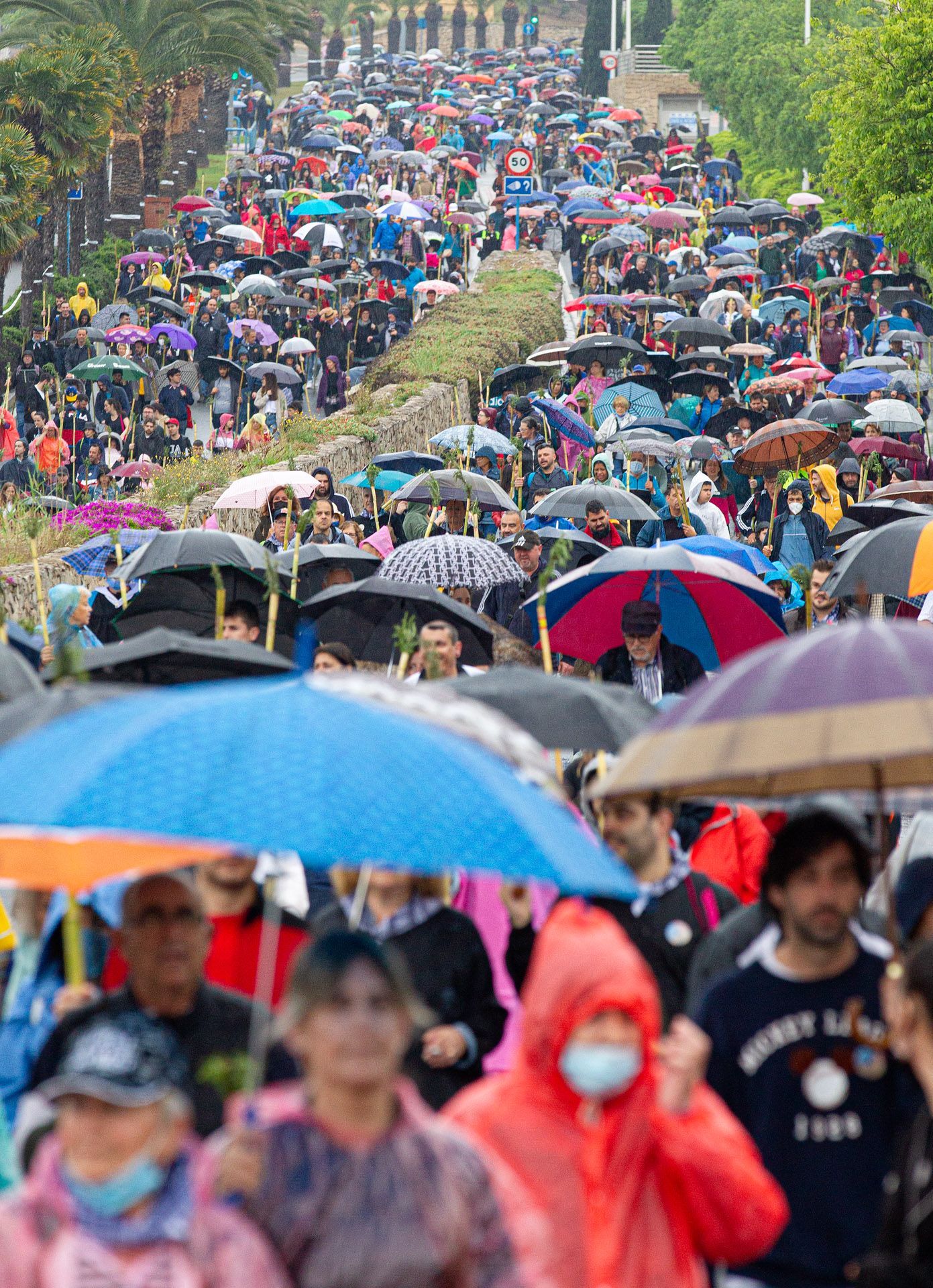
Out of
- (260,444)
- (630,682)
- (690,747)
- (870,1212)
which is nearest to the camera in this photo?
(870,1212)

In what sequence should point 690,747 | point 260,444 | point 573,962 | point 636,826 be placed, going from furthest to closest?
point 260,444 → point 636,826 → point 690,747 → point 573,962

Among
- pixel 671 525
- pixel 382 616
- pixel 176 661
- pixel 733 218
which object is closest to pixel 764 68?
pixel 733 218

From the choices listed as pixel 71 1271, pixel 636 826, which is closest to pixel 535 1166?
pixel 71 1271

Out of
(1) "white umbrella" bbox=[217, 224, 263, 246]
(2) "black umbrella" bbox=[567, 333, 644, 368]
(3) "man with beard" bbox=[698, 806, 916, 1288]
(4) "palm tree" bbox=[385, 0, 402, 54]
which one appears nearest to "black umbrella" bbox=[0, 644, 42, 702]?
(3) "man with beard" bbox=[698, 806, 916, 1288]

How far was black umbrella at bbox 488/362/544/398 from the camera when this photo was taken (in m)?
22.5

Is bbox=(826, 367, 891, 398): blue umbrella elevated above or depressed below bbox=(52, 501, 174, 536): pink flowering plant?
below

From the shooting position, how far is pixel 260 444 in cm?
1948

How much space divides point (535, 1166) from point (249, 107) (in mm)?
63717

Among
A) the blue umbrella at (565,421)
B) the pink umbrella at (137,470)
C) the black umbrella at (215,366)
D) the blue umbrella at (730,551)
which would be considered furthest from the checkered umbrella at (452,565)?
the black umbrella at (215,366)

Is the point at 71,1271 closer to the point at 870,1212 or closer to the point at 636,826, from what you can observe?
the point at 870,1212

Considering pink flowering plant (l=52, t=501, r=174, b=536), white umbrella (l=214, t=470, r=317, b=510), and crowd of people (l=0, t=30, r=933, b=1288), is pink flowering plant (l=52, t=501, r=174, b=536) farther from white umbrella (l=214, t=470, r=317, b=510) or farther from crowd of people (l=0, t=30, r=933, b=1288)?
crowd of people (l=0, t=30, r=933, b=1288)

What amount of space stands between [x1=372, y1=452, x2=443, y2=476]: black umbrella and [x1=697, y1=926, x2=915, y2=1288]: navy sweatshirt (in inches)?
502

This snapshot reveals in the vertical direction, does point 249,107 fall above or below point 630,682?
below

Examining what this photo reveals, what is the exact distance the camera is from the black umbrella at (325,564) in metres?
10.7
